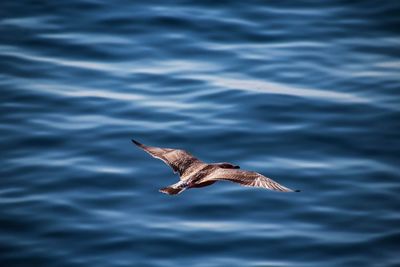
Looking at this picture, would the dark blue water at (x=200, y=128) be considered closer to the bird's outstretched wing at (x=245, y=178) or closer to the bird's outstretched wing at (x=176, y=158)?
the bird's outstretched wing at (x=176, y=158)

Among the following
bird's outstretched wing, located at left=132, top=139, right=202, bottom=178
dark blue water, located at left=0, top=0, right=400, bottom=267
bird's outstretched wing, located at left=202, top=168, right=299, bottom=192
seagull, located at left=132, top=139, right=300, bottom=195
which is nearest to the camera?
bird's outstretched wing, located at left=202, top=168, right=299, bottom=192

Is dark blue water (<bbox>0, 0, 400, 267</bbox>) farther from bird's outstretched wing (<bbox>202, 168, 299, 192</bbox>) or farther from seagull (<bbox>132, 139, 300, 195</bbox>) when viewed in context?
bird's outstretched wing (<bbox>202, 168, 299, 192</bbox>)

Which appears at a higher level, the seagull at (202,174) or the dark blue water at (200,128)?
the dark blue water at (200,128)

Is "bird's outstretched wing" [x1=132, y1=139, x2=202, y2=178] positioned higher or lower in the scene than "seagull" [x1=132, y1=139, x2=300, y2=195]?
higher

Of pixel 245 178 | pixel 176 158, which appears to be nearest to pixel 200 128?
pixel 176 158

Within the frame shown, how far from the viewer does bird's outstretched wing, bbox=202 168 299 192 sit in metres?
9.63

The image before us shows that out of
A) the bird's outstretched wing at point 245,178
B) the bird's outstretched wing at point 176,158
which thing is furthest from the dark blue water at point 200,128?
the bird's outstretched wing at point 245,178

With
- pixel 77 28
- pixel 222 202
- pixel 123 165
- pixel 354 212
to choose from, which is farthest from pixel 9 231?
pixel 77 28

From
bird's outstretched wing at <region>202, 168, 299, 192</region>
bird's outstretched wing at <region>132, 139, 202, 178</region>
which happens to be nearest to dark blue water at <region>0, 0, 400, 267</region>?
bird's outstretched wing at <region>132, 139, 202, 178</region>

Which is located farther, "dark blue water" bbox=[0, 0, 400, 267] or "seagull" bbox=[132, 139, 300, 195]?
"dark blue water" bbox=[0, 0, 400, 267]

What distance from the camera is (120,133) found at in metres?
16.0

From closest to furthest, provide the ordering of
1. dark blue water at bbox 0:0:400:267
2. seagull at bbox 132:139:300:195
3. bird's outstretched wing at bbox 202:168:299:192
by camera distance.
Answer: bird's outstretched wing at bbox 202:168:299:192
seagull at bbox 132:139:300:195
dark blue water at bbox 0:0:400:267

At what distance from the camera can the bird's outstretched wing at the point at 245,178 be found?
9.63 meters

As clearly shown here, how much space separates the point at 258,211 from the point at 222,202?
602 millimetres
